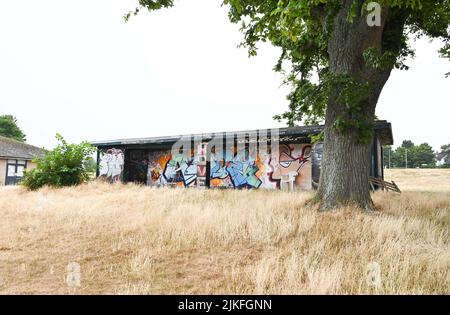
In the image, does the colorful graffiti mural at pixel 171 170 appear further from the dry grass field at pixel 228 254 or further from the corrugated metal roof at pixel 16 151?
the corrugated metal roof at pixel 16 151

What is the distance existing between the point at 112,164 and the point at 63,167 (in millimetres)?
5662

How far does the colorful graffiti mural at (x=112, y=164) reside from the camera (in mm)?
19703

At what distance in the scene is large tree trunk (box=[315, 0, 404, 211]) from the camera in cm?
596

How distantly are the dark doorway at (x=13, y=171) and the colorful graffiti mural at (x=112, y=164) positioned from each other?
10937mm

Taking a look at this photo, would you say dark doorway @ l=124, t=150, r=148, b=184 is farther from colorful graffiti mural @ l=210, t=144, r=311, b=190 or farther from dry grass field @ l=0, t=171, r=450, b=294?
dry grass field @ l=0, t=171, r=450, b=294

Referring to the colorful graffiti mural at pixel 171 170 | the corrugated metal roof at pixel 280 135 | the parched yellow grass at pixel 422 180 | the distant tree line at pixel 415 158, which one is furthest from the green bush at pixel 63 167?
the distant tree line at pixel 415 158

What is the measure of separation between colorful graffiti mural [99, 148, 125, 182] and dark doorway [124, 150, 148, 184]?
387mm

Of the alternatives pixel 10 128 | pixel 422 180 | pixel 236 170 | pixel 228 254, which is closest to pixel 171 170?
pixel 236 170

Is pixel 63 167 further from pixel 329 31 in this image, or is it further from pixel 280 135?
pixel 329 31

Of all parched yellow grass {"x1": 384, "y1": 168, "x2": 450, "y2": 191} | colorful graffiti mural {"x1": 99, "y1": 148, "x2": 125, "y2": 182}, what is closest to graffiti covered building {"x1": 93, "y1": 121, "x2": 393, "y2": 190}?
colorful graffiti mural {"x1": 99, "y1": 148, "x2": 125, "y2": 182}

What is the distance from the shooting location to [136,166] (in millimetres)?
19828
